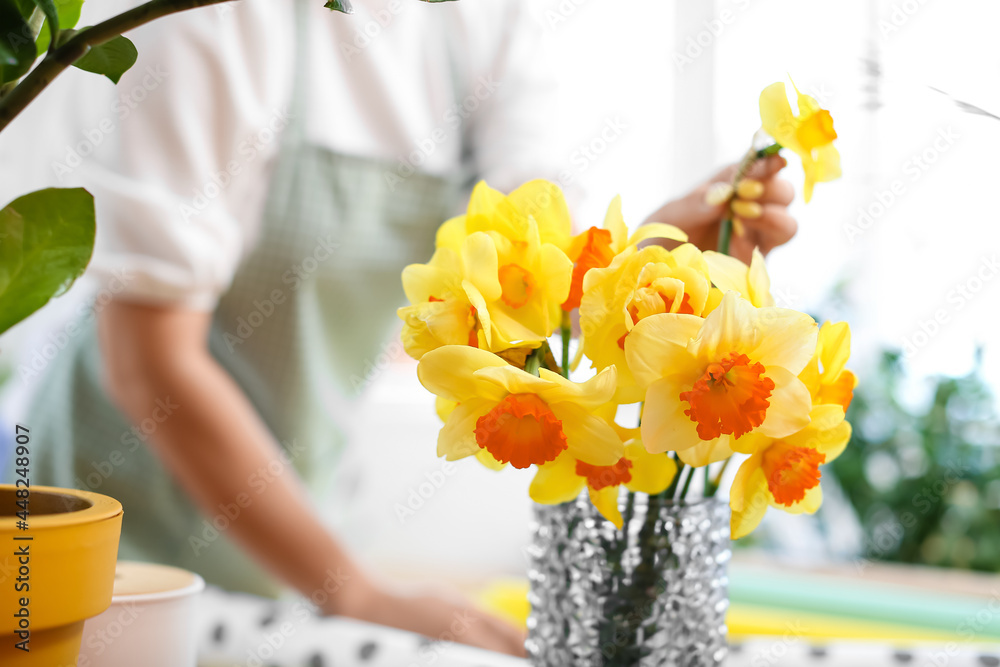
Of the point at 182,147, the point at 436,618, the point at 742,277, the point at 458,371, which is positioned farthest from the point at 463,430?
the point at 182,147

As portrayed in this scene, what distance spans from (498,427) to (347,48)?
80 centimetres

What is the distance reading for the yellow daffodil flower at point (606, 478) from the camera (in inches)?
11.3

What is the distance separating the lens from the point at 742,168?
1.17 feet

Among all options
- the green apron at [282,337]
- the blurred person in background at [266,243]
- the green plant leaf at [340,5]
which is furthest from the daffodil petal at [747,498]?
the green apron at [282,337]

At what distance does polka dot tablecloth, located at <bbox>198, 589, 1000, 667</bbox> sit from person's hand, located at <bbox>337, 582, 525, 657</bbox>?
0.32ft

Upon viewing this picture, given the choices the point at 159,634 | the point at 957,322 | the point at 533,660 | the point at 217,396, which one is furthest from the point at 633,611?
the point at 957,322

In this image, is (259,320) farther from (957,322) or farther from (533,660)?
(957,322)

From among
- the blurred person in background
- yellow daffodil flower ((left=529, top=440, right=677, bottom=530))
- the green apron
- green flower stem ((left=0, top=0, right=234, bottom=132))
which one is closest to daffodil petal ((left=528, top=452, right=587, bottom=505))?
yellow daffodil flower ((left=529, top=440, right=677, bottom=530))

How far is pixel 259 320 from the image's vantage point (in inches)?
38.4

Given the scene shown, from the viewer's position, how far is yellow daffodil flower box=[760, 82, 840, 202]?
30cm

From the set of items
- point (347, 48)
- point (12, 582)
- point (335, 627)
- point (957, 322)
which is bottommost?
point (335, 627)

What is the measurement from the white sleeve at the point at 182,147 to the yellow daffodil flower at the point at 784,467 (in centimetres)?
65

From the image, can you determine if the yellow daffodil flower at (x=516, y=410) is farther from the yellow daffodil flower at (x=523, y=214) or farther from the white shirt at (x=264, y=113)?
the white shirt at (x=264, y=113)

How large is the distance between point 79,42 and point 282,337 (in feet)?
2.57
